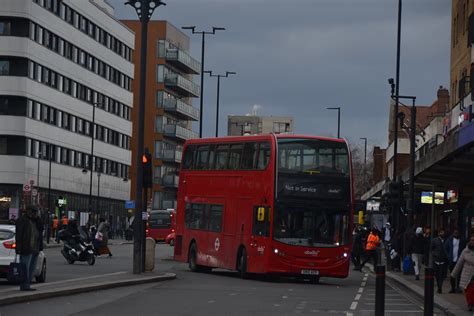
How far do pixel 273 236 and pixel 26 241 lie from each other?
37.0 ft

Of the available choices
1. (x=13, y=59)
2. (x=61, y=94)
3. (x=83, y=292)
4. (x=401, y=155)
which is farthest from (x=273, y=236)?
(x=401, y=155)

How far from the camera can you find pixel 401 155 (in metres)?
117

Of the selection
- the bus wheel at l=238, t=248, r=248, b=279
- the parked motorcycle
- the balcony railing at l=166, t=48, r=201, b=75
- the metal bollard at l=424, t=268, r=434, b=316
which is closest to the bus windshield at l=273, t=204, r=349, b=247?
the bus wheel at l=238, t=248, r=248, b=279

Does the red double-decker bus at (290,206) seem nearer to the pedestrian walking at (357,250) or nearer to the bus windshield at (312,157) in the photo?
the bus windshield at (312,157)

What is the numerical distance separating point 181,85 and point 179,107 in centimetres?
243

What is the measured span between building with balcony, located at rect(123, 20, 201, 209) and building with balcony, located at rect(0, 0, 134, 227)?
38.0ft

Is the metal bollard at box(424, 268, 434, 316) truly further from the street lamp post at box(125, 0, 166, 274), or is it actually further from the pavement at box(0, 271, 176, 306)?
the street lamp post at box(125, 0, 166, 274)

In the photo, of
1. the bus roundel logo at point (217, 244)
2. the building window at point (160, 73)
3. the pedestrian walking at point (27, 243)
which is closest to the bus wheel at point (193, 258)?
the bus roundel logo at point (217, 244)

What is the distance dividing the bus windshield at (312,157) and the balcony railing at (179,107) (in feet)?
305

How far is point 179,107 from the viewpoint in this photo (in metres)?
130

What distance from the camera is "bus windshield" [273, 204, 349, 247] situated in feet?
115

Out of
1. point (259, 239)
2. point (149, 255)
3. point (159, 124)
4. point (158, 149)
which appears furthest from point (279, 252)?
point (158, 149)

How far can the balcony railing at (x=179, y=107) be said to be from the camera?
128625 mm

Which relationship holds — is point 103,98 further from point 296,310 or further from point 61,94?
point 296,310
